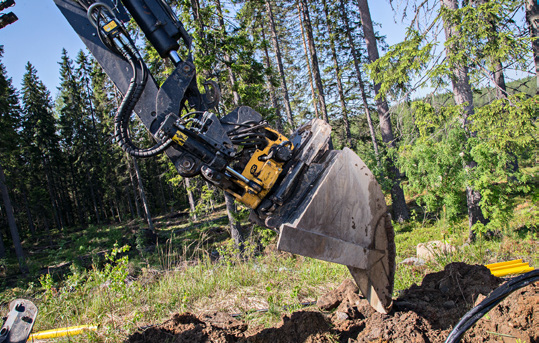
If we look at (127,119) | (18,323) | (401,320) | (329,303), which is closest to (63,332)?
(18,323)

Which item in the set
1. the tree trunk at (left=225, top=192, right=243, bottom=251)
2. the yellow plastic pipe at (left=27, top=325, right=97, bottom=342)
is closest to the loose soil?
the yellow plastic pipe at (left=27, top=325, right=97, bottom=342)

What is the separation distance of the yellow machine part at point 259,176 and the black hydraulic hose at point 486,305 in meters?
1.77

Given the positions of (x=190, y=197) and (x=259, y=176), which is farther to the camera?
(x=190, y=197)

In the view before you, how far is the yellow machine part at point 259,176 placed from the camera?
10.5ft

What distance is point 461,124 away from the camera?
27.8ft

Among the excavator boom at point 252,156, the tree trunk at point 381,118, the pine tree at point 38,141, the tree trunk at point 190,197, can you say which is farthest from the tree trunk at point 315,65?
the pine tree at point 38,141

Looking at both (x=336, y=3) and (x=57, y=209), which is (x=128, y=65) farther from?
(x=57, y=209)

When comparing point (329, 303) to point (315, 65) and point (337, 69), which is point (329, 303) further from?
point (337, 69)

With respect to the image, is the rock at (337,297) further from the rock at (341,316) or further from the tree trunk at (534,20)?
the tree trunk at (534,20)

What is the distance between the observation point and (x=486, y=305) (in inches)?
80.7

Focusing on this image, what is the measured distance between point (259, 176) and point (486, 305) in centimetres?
193

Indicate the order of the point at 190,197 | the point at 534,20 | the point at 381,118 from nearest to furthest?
the point at 534,20 → the point at 381,118 → the point at 190,197

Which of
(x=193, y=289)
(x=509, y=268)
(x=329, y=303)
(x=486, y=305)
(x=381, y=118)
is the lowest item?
(x=509, y=268)

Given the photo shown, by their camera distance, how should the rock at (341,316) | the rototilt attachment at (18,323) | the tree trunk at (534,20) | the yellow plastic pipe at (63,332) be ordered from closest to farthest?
the rototilt attachment at (18,323) → the rock at (341,316) → the yellow plastic pipe at (63,332) → the tree trunk at (534,20)
